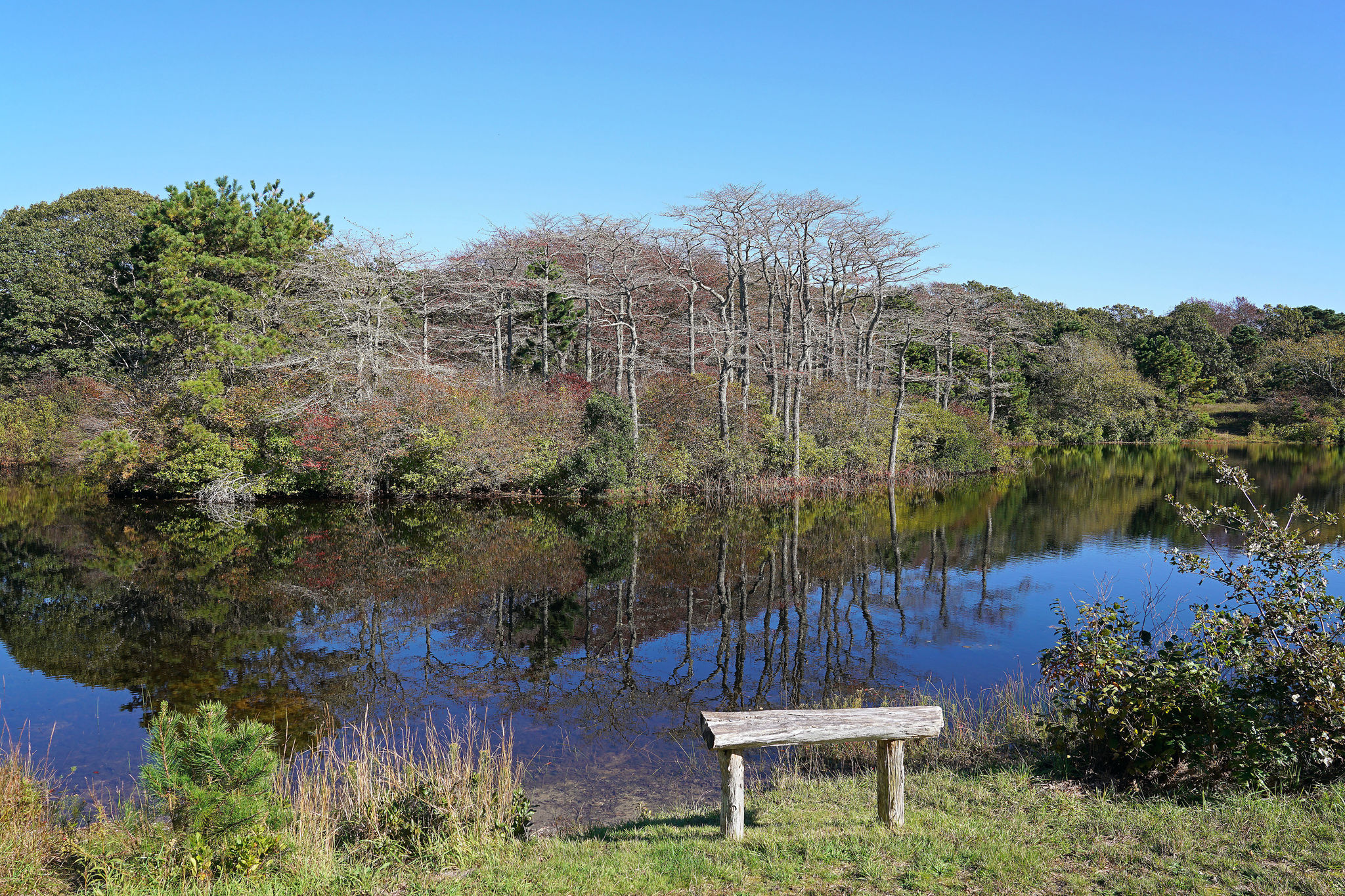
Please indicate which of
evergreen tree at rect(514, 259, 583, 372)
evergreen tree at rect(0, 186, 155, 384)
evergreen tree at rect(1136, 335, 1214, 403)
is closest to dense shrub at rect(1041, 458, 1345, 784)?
evergreen tree at rect(514, 259, 583, 372)

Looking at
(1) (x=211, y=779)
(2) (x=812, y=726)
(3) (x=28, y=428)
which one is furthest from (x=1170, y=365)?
(3) (x=28, y=428)

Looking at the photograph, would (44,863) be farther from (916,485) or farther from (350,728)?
(916,485)

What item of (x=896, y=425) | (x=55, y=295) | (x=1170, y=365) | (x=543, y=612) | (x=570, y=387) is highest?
(x=55, y=295)

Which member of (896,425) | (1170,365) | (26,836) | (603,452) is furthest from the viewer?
(1170,365)

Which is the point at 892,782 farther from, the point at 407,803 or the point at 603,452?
the point at 603,452

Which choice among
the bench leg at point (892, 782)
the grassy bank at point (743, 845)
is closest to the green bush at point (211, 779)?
the grassy bank at point (743, 845)

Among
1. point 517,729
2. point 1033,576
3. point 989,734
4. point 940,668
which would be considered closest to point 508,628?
point 517,729

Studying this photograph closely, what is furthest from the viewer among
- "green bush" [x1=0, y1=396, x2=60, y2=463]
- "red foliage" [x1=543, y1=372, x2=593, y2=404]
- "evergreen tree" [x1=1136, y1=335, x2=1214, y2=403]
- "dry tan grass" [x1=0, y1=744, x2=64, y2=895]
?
"evergreen tree" [x1=1136, y1=335, x2=1214, y2=403]

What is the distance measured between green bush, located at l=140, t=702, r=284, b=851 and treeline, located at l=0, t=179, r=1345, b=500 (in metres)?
19.3

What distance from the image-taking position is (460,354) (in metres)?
37.2

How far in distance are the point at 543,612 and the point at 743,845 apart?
8526 millimetres

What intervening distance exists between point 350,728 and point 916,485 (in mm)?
25735

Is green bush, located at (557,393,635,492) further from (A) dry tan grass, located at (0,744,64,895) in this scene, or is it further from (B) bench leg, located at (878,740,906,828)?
(B) bench leg, located at (878,740,906,828)

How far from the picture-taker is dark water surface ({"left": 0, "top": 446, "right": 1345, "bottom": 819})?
8.84 metres
